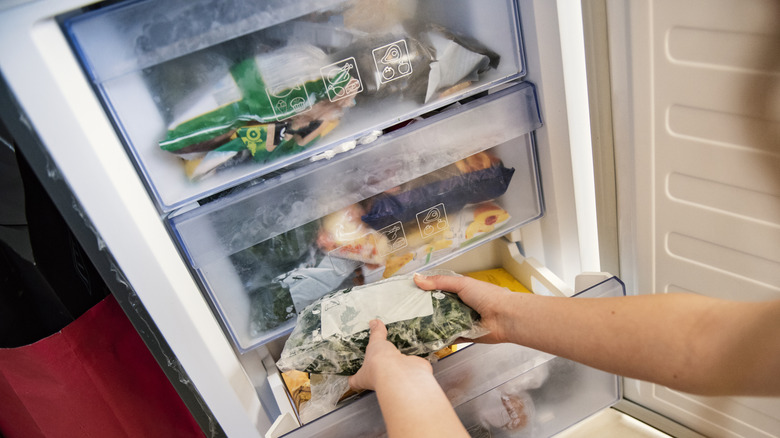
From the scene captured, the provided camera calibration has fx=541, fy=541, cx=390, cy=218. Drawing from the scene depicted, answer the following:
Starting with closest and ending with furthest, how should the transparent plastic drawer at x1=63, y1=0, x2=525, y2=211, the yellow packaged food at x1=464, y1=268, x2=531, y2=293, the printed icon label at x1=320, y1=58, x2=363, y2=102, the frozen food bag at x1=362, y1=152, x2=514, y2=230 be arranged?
the transparent plastic drawer at x1=63, y1=0, x2=525, y2=211
the printed icon label at x1=320, y1=58, x2=363, y2=102
the frozen food bag at x1=362, y1=152, x2=514, y2=230
the yellow packaged food at x1=464, y1=268, x2=531, y2=293

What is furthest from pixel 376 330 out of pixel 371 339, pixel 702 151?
pixel 702 151

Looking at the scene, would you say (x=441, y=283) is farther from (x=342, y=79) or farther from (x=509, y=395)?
(x=342, y=79)

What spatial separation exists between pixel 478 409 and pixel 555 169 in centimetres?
46

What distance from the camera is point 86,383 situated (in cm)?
94

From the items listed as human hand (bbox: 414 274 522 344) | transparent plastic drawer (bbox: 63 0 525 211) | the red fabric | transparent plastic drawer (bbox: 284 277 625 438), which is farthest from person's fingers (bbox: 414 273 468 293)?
the red fabric

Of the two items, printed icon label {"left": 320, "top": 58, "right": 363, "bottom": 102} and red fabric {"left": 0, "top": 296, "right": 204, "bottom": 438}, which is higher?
printed icon label {"left": 320, "top": 58, "right": 363, "bottom": 102}

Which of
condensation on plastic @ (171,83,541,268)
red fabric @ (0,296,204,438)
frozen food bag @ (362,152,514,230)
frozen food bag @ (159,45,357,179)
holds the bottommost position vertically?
red fabric @ (0,296,204,438)

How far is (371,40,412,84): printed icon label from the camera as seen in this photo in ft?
2.84

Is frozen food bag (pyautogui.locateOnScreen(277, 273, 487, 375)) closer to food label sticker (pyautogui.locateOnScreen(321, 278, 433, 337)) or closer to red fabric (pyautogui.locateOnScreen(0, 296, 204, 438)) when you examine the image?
food label sticker (pyautogui.locateOnScreen(321, 278, 433, 337))

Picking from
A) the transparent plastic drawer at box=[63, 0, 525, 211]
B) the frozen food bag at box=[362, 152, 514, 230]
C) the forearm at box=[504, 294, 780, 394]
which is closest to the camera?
the forearm at box=[504, 294, 780, 394]

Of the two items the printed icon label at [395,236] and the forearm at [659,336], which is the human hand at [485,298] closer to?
the forearm at [659,336]

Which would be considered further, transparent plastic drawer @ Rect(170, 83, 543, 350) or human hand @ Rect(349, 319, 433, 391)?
transparent plastic drawer @ Rect(170, 83, 543, 350)

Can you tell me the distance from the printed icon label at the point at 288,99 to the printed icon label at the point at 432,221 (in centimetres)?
31

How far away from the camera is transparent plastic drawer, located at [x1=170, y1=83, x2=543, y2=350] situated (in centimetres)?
86
